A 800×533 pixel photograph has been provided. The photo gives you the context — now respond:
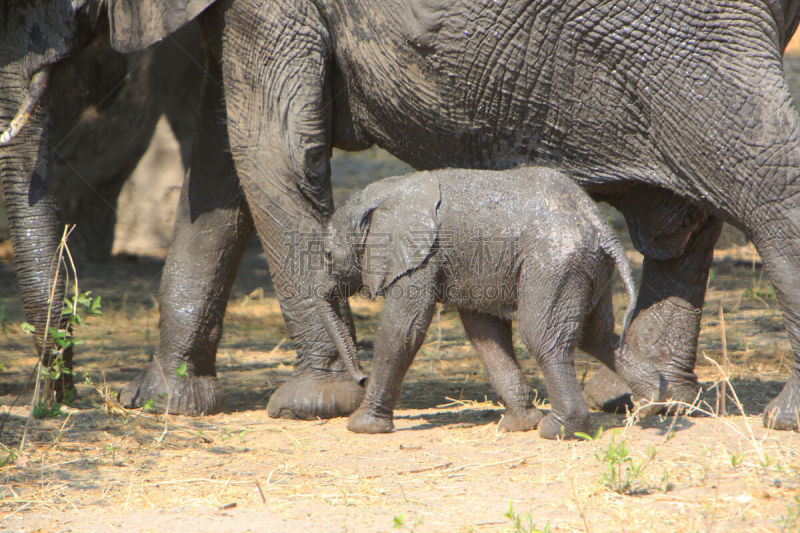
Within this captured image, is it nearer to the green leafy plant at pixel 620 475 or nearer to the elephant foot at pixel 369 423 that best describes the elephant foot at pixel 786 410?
the green leafy plant at pixel 620 475

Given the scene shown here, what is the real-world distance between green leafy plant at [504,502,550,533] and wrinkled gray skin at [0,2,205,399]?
2.65 m

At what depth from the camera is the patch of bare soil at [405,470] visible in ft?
10.9

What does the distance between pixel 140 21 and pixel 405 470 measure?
Answer: 261cm

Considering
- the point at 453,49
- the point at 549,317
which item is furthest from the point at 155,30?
the point at 549,317

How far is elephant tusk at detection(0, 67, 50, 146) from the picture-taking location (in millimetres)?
4969

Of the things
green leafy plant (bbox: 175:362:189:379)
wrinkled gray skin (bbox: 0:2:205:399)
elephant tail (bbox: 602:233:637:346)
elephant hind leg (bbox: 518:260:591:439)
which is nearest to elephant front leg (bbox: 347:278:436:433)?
elephant hind leg (bbox: 518:260:591:439)

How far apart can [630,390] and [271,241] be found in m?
1.79

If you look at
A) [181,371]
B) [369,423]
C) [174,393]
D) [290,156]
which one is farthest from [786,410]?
[174,393]

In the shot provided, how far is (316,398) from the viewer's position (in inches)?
194

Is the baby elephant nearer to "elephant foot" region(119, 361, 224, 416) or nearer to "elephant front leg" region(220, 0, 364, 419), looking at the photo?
"elephant front leg" region(220, 0, 364, 419)

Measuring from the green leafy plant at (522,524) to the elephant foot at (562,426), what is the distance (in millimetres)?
844

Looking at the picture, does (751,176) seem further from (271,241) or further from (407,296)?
(271,241)

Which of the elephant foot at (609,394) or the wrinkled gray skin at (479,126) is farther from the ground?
the wrinkled gray skin at (479,126)

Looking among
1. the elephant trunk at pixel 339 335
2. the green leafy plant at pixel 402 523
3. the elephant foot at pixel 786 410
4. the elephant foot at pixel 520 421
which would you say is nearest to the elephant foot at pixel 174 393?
the elephant trunk at pixel 339 335
